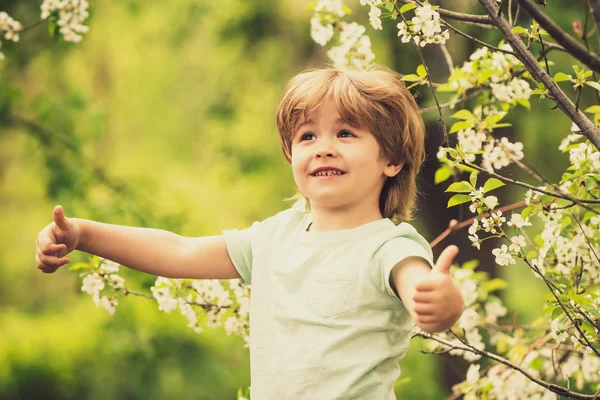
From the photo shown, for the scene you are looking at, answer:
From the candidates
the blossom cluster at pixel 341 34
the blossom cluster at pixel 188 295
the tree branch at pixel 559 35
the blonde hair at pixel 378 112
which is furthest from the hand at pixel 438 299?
the blossom cluster at pixel 341 34

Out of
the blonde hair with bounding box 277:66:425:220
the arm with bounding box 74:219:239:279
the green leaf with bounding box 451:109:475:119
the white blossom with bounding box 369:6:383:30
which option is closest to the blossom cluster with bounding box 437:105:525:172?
the green leaf with bounding box 451:109:475:119

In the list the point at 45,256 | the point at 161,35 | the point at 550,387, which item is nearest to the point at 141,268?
the point at 45,256

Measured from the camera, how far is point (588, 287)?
2852mm

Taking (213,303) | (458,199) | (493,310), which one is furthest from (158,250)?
(493,310)

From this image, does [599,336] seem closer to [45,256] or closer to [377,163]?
[377,163]

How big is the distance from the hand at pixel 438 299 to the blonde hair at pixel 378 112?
2.04 ft

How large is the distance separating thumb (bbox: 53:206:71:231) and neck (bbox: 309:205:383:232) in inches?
26.9

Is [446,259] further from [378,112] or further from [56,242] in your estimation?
[56,242]

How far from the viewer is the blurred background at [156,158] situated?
5559 millimetres

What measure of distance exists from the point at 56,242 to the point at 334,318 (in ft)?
2.59

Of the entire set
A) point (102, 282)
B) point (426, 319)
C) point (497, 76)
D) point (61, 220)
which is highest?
point (497, 76)

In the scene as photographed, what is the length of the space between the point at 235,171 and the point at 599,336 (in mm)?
6180

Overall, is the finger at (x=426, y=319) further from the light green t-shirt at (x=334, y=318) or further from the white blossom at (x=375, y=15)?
the white blossom at (x=375, y=15)

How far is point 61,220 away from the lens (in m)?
2.10
